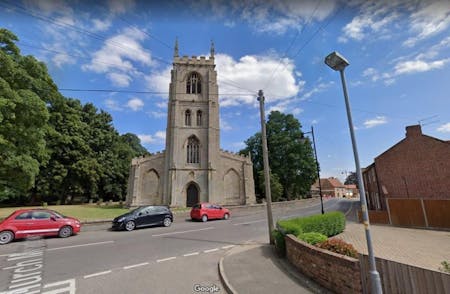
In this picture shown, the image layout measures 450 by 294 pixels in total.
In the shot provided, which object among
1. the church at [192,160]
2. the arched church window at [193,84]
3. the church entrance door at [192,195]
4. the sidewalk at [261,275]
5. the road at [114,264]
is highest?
the arched church window at [193,84]

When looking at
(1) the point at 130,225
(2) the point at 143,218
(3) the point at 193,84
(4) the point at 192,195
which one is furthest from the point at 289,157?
(1) the point at 130,225

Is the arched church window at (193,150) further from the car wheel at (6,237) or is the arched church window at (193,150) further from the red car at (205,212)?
the car wheel at (6,237)

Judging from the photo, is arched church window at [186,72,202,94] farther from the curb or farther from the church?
the curb

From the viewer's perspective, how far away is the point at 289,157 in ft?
130

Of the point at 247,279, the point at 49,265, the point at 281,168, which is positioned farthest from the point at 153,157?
the point at 247,279

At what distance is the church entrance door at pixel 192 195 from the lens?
31.5m

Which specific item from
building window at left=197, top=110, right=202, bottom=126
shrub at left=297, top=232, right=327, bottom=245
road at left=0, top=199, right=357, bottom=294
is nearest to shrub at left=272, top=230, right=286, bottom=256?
shrub at left=297, top=232, right=327, bottom=245

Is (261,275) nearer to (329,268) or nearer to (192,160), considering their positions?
(329,268)

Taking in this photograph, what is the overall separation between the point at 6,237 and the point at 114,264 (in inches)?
286

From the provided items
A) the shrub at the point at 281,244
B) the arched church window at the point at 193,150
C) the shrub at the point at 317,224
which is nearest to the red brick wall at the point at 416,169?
the shrub at the point at 317,224

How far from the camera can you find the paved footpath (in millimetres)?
7859

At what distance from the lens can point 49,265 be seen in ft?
21.9

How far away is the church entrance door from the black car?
16097 millimetres

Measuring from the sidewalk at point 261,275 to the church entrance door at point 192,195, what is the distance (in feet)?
79.9
